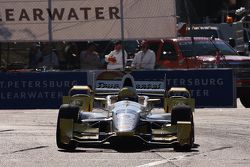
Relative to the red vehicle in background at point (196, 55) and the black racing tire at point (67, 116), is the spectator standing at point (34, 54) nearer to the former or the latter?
the red vehicle in background at point (196, 55)

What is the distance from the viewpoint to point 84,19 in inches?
986

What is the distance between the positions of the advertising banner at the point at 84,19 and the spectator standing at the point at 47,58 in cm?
88

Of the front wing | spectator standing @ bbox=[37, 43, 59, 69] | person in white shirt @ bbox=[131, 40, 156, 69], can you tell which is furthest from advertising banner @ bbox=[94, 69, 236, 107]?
the front wing

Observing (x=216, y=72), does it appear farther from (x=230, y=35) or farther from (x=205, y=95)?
(x=230, y=35)

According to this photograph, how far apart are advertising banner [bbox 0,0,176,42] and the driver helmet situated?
28.6 feet

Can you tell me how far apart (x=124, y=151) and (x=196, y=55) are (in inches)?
510

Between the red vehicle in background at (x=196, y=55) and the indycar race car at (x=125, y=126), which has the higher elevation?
the red vehicle in background at (x=196, y=55)

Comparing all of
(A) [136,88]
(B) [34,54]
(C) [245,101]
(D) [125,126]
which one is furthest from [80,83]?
(D) [125,126]

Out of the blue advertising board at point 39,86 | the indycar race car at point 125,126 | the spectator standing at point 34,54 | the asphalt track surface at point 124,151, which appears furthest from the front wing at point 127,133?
the spectator standing at point 34,54

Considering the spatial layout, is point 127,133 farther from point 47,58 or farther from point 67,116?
point 47,58

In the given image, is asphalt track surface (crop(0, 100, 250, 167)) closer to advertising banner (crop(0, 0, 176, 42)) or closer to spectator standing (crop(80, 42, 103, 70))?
advertising banner (crop(0, 0, 176, 42))

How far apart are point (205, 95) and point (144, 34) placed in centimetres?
269

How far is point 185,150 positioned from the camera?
14531 mm

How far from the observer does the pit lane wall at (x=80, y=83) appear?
23062mm
